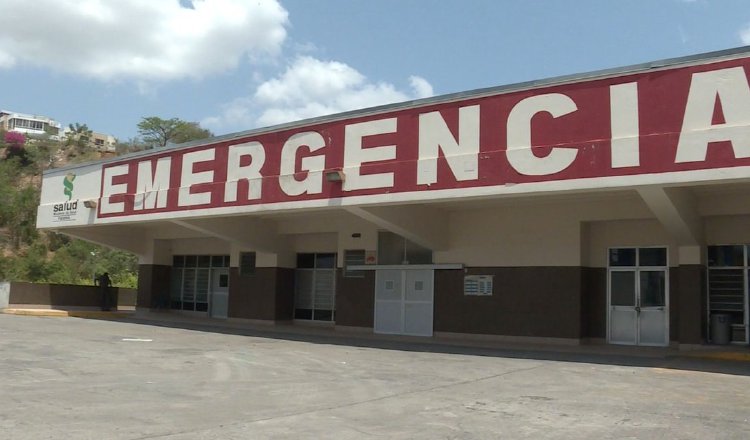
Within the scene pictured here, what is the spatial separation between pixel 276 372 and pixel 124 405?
419 centimetres

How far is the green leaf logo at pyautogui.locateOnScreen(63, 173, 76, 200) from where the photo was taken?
95.0 ft

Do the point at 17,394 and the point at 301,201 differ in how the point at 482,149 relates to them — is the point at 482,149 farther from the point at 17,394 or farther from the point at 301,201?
the point at 17,394

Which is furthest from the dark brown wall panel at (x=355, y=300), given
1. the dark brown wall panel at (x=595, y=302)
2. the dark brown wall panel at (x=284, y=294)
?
the dark brown wall panel at (x=595, y=302)

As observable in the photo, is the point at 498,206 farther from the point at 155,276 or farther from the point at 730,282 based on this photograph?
the point at 155,276

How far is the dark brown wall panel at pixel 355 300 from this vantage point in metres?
22.9

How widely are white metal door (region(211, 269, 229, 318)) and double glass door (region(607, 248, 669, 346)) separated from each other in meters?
16.2

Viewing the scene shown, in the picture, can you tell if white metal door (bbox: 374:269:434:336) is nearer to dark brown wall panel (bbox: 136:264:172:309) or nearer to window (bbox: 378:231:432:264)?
window (bbox: 378:231:432:264)

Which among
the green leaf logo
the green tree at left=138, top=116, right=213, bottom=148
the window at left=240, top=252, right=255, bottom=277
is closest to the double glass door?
the window at left=240, top=252, right=255, bottom=277

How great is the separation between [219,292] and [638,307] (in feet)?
57.8

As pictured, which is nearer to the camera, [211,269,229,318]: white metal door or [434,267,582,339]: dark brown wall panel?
[434,267,582,339]: dark brown wall panel

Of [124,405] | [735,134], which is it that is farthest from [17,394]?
[735,134]

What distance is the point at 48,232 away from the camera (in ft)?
212

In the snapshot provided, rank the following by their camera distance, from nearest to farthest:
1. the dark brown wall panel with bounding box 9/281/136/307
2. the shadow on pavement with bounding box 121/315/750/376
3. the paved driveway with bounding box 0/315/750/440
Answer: the paved driveway with bounding box 0/315/750/440, the shadow on pavement with bounding box 121/315/750/376, the dark brown wall panel with bounding box 9/281/136/307

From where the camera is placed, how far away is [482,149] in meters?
16.6
